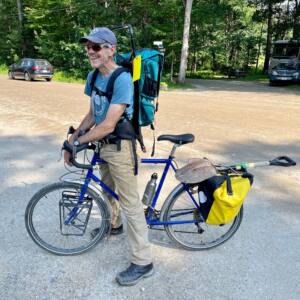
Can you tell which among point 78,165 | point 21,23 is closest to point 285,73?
point 78,165

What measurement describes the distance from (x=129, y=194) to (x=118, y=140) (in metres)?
0.45

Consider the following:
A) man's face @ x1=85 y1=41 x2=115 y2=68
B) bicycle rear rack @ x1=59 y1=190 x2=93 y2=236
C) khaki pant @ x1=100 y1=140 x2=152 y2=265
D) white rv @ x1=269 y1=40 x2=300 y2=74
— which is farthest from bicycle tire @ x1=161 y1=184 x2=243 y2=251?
white rv @ x1=269 y1=40 x2=300 y2=74

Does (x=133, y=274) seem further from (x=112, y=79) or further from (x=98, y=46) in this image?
(x=98, y=46)

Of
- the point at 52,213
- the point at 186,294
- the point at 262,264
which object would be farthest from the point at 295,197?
the point at 52,213

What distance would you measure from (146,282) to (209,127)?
5877 mm

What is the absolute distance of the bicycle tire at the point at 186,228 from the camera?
300cm

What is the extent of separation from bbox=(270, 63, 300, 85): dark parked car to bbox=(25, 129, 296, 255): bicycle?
64.4 ft

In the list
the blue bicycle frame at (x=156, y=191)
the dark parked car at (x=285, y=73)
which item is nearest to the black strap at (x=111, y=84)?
the blue bicycle frame at (x=156, y=191)

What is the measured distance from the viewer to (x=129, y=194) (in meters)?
2.69

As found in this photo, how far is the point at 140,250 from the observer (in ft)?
9.04

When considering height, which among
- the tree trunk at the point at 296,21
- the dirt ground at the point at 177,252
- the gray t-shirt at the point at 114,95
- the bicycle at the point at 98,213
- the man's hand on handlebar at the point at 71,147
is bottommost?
the dirt ground at the point at 177,252

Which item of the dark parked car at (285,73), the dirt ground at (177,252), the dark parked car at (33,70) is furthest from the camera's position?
the dark parked car at (33,70)

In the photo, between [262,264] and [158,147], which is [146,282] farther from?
[158,147]

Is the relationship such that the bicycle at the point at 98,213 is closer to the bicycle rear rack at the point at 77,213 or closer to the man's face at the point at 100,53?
the bicycle rear rack at the point at 77,213
